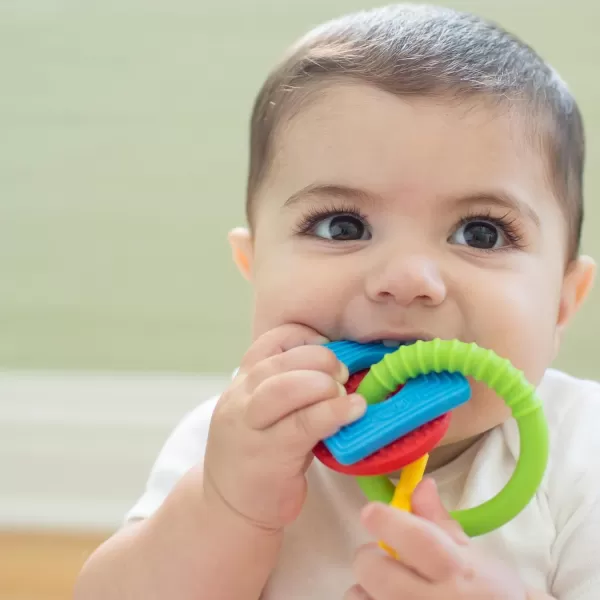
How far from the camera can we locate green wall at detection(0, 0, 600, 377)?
130cm

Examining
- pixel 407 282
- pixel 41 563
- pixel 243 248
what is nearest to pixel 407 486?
pixel 407 282

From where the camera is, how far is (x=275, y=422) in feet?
1.89

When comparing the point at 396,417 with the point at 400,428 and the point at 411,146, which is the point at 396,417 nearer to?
the point at 400,428

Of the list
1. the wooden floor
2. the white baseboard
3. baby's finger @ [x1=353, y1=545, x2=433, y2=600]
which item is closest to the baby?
baby's finger @ [x1=353, y1=545, x2=433, y2=600]

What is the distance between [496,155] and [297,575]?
40 centimetres

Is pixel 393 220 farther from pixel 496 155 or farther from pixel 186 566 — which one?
pixel 186 566

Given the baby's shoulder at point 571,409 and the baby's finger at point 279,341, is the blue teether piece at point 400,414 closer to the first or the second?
the baby's finger at point 279,341

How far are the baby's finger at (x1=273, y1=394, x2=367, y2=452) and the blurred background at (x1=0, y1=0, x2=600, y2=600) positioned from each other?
795mm

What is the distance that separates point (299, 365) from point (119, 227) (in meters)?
0.84

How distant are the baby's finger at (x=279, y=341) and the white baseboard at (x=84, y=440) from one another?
0.75 meters

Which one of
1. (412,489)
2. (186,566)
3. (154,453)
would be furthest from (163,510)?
(154,453)

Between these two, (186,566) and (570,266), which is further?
(570,266)

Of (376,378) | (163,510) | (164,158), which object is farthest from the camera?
(164,158)

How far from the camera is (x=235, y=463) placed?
1.96 ft
